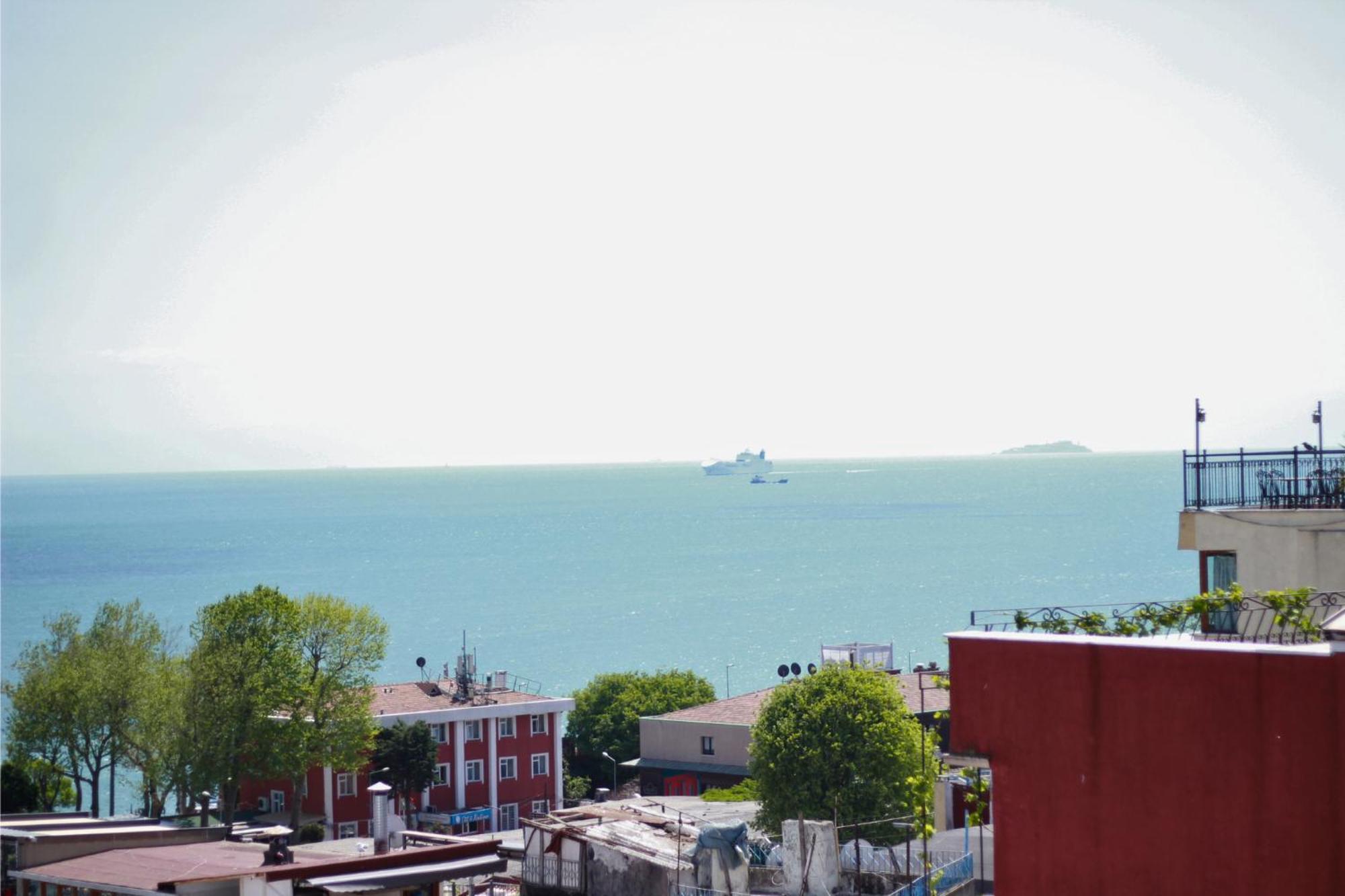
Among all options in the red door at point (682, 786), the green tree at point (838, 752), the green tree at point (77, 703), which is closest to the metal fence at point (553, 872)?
the green tree at point (838, 752)

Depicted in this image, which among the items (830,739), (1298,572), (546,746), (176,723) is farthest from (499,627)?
(1298,572)

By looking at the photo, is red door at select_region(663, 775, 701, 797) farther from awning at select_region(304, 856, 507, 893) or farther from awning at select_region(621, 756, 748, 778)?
awning at select_region(304, 856, 507, 893)

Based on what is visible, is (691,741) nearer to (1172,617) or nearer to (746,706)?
(746,706)

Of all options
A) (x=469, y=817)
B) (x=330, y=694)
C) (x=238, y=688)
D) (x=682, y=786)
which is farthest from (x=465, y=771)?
(x=238, y=688)

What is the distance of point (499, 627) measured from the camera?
132125 mm

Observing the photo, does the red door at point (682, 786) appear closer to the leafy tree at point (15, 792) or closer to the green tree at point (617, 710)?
the green tree at point (617, 710)

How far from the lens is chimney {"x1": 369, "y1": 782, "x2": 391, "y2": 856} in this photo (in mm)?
20297

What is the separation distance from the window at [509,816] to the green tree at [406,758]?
5168mm

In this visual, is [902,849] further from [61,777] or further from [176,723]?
[61,777]

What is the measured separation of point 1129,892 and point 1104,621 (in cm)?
202

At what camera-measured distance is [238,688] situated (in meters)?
44.8

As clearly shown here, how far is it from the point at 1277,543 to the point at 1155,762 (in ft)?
19.4

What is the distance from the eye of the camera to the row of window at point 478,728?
166 ft

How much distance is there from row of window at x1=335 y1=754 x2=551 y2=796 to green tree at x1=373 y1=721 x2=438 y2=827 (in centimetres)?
82
